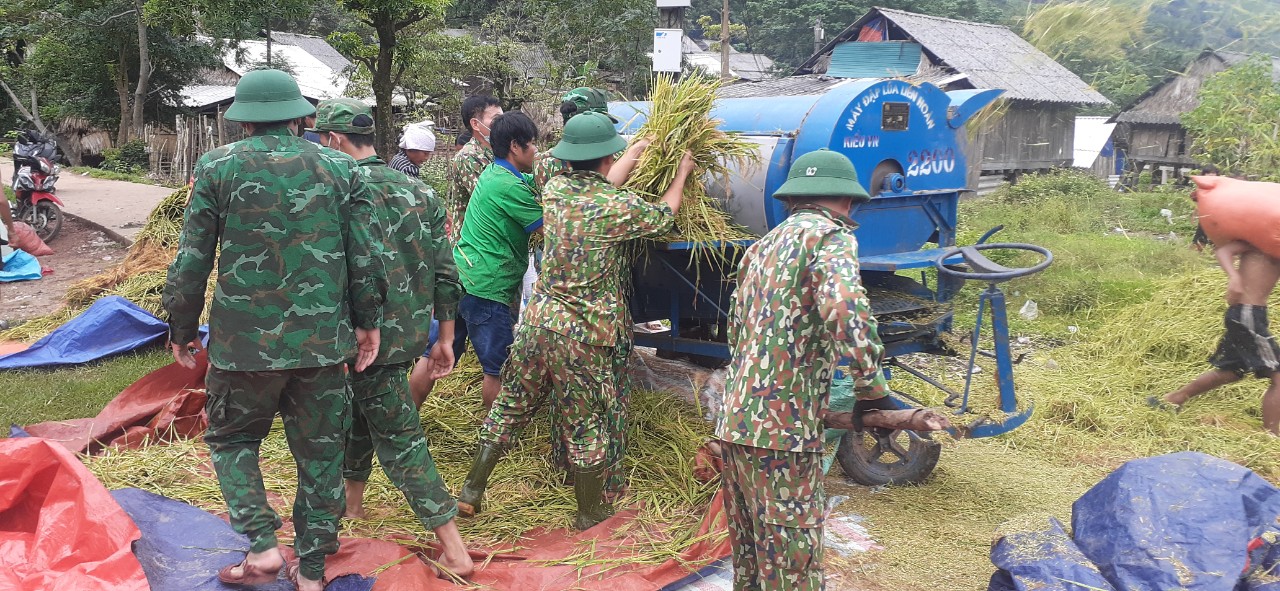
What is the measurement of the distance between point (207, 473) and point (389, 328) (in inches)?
67.1

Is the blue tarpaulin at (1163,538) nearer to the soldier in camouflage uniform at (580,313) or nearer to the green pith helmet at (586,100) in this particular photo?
the soldier in camouflage uniform at (580,313)

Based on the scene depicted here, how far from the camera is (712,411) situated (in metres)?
5.06

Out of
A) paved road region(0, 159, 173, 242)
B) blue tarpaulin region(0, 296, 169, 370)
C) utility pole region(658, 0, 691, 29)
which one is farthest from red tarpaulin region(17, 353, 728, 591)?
utility pole region(658, 0, 691, 29)

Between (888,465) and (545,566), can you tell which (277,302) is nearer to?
(545,566)

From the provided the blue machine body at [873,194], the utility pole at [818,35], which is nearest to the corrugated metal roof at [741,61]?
the utility pole at [818,35]

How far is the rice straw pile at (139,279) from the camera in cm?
725

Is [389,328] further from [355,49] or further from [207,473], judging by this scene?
[355,49]

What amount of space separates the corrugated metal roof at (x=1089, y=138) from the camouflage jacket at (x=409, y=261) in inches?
1012

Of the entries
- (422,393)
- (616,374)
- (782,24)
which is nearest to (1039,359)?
(616,374)

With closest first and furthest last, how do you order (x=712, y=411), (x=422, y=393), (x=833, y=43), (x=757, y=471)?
1. (x=757, y=471)
2. (x=422, y=393)
3. (x=712, y=411)
4. (x=833, y=43)

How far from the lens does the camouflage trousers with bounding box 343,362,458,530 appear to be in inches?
139

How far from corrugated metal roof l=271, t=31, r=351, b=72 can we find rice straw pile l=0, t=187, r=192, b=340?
22394mm

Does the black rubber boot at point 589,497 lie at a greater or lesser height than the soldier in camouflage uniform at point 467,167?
lesser

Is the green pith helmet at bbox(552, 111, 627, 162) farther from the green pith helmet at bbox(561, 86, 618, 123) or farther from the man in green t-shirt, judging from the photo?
the green pith helmet at bbox(561, 86, 618, 123)
